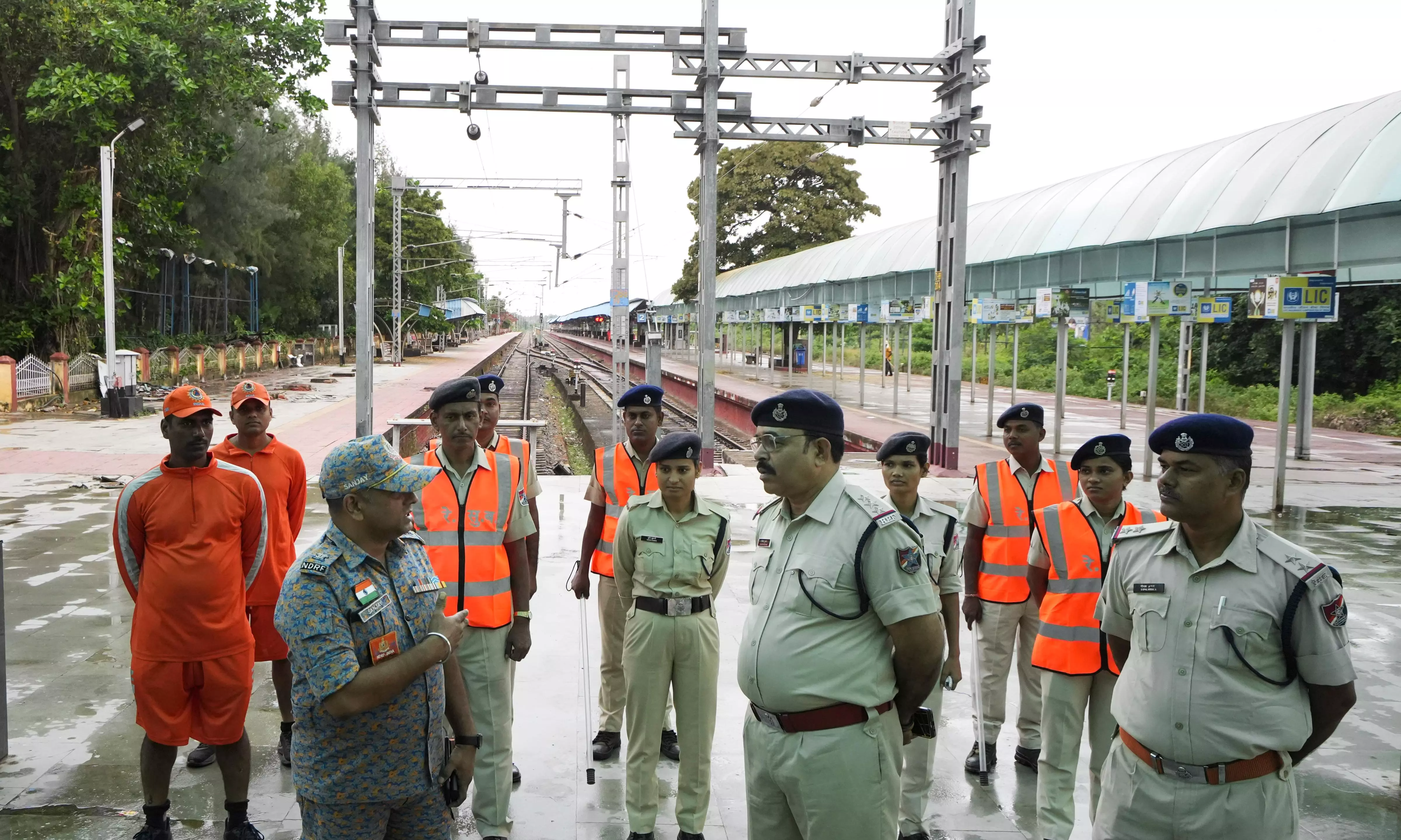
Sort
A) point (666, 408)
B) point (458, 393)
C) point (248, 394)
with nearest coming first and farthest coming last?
point (458, 393), point (248, 394), point (666, 408)

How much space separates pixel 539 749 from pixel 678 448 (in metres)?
1.92

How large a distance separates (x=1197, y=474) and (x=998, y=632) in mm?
2438

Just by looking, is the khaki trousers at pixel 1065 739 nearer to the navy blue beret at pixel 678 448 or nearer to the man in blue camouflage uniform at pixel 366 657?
the navy blue beret at pixel 678 448

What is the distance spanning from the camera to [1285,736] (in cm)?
268

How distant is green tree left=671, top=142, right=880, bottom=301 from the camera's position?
58.0 m

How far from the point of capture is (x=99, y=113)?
23.1 metres

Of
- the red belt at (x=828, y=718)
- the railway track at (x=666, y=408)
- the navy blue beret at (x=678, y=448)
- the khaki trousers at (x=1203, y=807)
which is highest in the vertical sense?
the navy blue beret at (x=678, y=448)

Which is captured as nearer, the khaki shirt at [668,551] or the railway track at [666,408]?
the khaki shirt at [668,551]

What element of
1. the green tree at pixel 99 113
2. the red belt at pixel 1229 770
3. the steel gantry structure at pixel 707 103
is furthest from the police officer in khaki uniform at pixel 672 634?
the green tree at pixel 99 113

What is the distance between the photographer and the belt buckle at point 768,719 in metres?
2.88

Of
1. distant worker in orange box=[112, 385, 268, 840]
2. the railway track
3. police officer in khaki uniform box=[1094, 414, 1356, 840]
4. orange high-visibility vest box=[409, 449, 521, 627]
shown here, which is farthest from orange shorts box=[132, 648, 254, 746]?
police officer in khaki uniform box=[1094, 414, 1356, 840]

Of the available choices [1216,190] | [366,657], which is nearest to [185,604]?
[366,657]

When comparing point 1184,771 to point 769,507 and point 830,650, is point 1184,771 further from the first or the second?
point 769,507

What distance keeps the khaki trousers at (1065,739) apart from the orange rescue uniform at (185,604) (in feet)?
10.3
